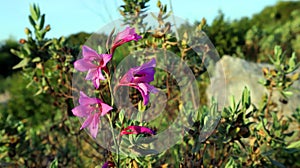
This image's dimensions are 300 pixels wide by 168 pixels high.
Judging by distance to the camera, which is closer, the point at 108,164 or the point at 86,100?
the point at 86,100

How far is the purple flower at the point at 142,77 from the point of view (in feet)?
3.88

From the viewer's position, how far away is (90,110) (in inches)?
48.6

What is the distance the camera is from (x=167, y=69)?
8.19 ft

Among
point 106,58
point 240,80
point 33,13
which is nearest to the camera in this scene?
point 106,58

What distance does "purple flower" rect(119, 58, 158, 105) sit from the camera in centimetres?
118

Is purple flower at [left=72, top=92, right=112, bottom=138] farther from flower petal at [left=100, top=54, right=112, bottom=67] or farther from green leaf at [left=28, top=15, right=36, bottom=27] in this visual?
green leaf at [left=28, top=15, right=36, bottom=27]

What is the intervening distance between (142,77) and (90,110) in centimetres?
17

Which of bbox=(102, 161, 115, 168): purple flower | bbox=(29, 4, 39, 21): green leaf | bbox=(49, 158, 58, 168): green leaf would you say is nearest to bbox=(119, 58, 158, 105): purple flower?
bbox=(102, 161, 115, 168): purple flower

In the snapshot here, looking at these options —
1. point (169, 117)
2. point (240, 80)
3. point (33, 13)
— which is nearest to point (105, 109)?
point (33, 13)

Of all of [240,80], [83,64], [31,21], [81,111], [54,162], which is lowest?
[54,162]

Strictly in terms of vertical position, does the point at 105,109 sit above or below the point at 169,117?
above

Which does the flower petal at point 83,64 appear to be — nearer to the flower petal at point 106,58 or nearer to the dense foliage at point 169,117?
the flower petal at point 106,58

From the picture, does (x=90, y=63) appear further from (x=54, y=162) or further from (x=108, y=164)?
(x=54, y=162)

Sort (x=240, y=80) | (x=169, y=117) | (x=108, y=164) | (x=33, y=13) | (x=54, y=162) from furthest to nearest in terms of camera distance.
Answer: (x=240, y=80) → (x=169, y=117) → (x=33, y=13) → (x=54, y=162) → (x=108, y=164)
